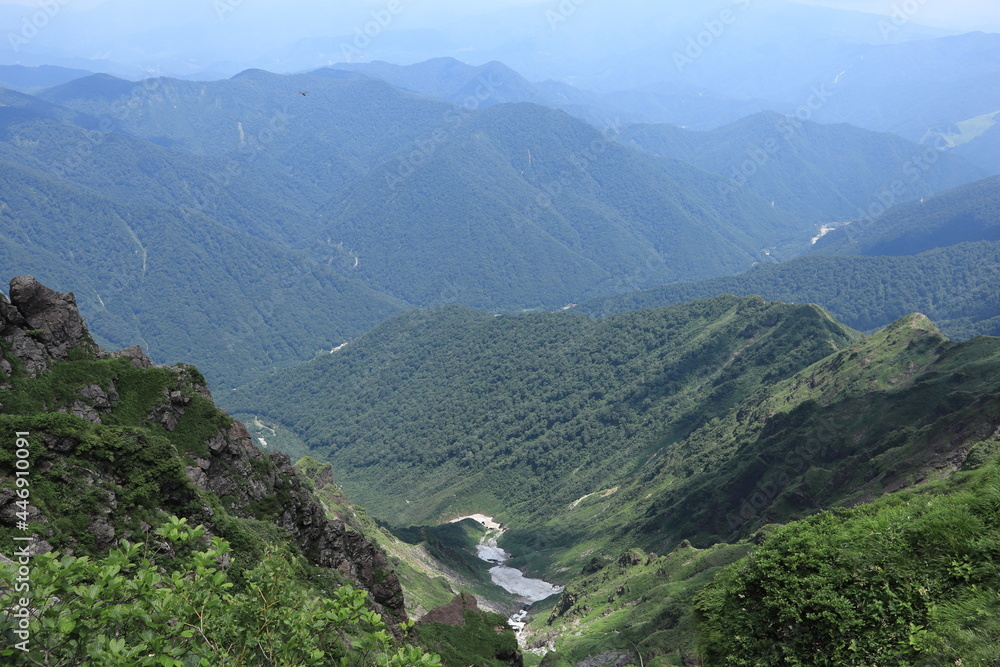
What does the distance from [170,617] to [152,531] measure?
27.8 m

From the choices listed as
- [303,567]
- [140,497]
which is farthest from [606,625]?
[140,497]

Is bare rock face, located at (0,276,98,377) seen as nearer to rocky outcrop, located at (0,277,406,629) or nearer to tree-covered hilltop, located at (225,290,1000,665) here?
rocky outcrop, located at (0,277,406,629)

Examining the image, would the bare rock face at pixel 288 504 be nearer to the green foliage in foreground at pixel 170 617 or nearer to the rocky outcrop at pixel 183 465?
the rocky outcrop at pixel 183 465

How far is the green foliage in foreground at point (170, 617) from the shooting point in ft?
37.1

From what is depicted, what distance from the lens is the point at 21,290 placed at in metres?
53.3

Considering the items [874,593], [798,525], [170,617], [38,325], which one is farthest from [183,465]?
[874,593]

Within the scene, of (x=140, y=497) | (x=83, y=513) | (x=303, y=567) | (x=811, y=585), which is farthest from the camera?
(x=303, y=567)

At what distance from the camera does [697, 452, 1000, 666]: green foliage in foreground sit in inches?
811

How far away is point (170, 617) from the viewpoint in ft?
40.7

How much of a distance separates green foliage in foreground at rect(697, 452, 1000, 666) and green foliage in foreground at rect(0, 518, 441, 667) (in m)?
16.8

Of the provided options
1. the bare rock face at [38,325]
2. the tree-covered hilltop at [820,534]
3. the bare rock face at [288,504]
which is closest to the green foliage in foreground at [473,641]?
the bare rock face at [288,504]

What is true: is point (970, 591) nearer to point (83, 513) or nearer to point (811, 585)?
point (811, 585)

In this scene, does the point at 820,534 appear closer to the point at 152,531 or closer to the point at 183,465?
the point at 152,531

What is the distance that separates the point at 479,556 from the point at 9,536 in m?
174
